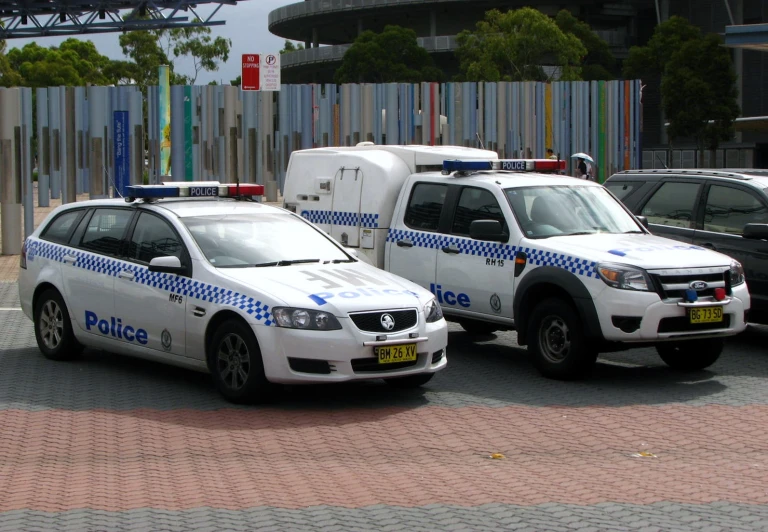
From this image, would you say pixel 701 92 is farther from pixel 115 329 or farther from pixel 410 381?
pixel 115 329

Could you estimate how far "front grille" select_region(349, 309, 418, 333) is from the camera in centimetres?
884

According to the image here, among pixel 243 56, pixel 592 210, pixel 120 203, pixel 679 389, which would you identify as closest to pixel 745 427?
pixel 679 389

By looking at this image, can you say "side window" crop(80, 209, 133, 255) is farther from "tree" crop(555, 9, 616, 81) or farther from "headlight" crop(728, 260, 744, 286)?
"tree" crop(555, 9, 616, 81)

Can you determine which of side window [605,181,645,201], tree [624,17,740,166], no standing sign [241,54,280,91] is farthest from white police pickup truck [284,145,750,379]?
tree [624,17,740,166]

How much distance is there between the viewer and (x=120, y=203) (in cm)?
1073

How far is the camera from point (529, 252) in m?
10.5

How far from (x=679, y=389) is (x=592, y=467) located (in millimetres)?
2963

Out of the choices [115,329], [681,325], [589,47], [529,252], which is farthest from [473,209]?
[589,47]

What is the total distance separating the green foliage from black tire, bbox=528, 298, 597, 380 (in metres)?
40.9

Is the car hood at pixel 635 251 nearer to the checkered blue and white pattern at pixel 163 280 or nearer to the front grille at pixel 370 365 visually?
the front grille at pixel 370 365

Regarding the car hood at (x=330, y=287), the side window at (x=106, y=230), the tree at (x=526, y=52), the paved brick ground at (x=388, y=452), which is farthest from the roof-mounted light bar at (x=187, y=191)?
the tree at (x=526, y=52)

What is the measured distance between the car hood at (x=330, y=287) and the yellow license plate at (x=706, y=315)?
225cm

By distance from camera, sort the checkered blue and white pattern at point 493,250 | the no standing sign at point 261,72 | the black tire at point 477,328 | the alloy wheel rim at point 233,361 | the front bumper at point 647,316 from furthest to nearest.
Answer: the no standing sign at point 261,72, the black tire at point 477,328, the checkered blue and white pattern at point 493,250, the front bumper at point 647,316, the alloy wheel rim at point 233,361

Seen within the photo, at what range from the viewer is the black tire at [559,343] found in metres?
10.0
